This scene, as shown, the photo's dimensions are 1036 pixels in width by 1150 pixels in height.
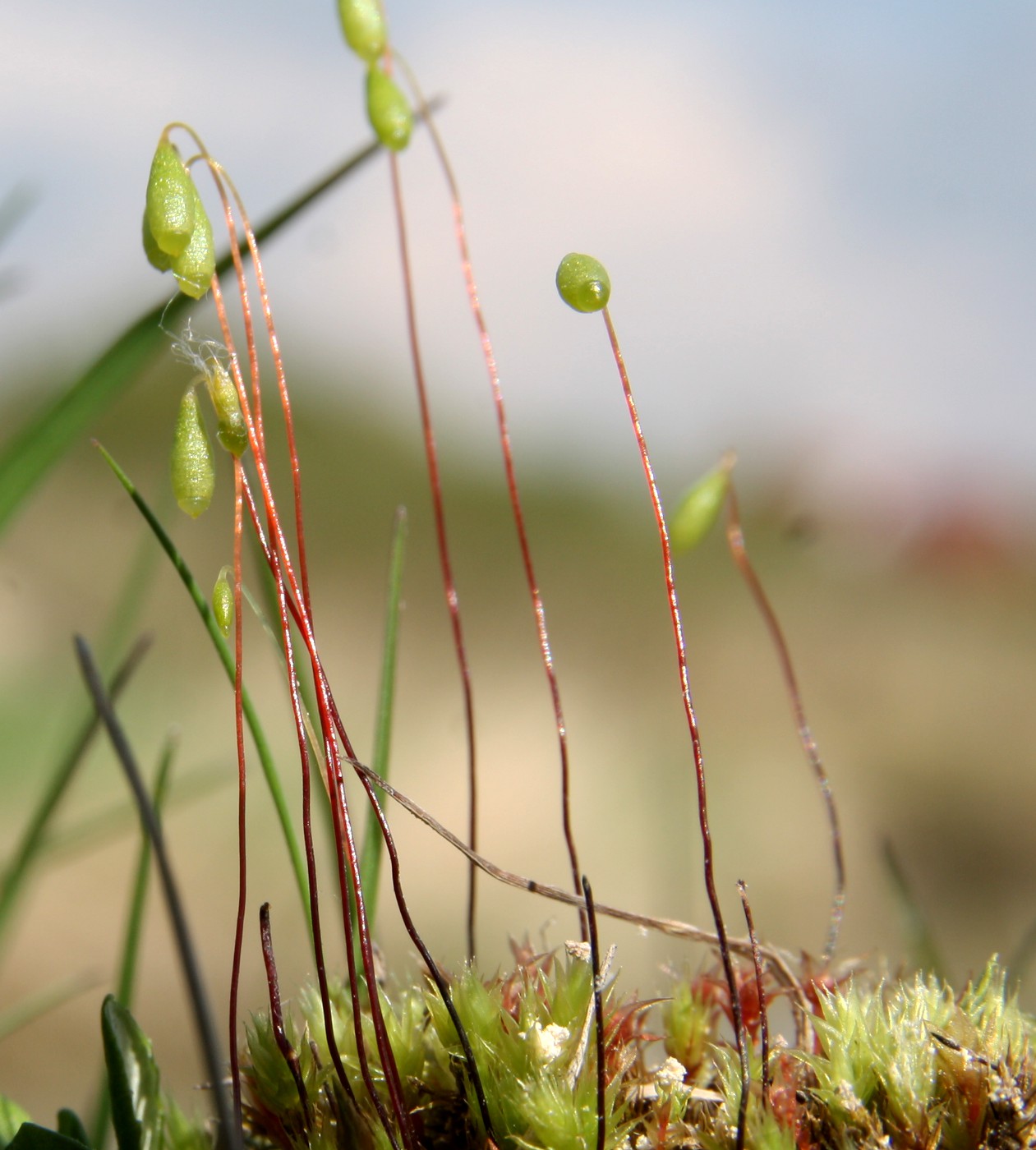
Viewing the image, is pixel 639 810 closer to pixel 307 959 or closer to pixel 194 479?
pixel 307 959

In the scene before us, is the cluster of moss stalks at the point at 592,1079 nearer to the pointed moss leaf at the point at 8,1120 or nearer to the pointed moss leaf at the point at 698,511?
the pointed moss leaf at the point at 8,1120

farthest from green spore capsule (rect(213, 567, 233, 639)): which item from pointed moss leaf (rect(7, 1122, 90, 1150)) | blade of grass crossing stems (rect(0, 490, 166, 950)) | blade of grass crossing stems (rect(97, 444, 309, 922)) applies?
pointed moss leaf (rect(7, 1122, 90, 1150))

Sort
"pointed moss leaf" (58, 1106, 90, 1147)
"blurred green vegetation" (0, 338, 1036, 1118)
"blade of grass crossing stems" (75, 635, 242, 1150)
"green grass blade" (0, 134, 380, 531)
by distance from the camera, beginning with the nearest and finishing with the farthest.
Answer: "blade of grass crossing stems" (75, 635, 242, 1150) < "pointed moss leaf" (58, 1106, 90, 1147) < "green grass blade" (0, 134, 380, 531) < "blurred green vegetation" (0, 338, 1036, 1118)

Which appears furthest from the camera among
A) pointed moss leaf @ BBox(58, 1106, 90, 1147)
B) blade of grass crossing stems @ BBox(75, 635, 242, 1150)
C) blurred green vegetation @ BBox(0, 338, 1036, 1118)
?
blurred green vegetation @ BBox(0, 338, 1036, 1118)

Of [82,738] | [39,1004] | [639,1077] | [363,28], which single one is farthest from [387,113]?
[39,1004]

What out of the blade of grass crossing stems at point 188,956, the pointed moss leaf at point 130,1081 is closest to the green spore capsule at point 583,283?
the blade of grass crossing stems at point 188,956

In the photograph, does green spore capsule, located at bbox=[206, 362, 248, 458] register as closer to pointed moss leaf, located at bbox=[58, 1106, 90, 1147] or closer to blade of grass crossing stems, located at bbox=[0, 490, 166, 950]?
blade of grass crossing stems, located at bbox=[0, 490, 166, 950]

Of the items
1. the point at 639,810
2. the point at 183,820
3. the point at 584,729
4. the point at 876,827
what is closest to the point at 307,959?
the point at 183,820
